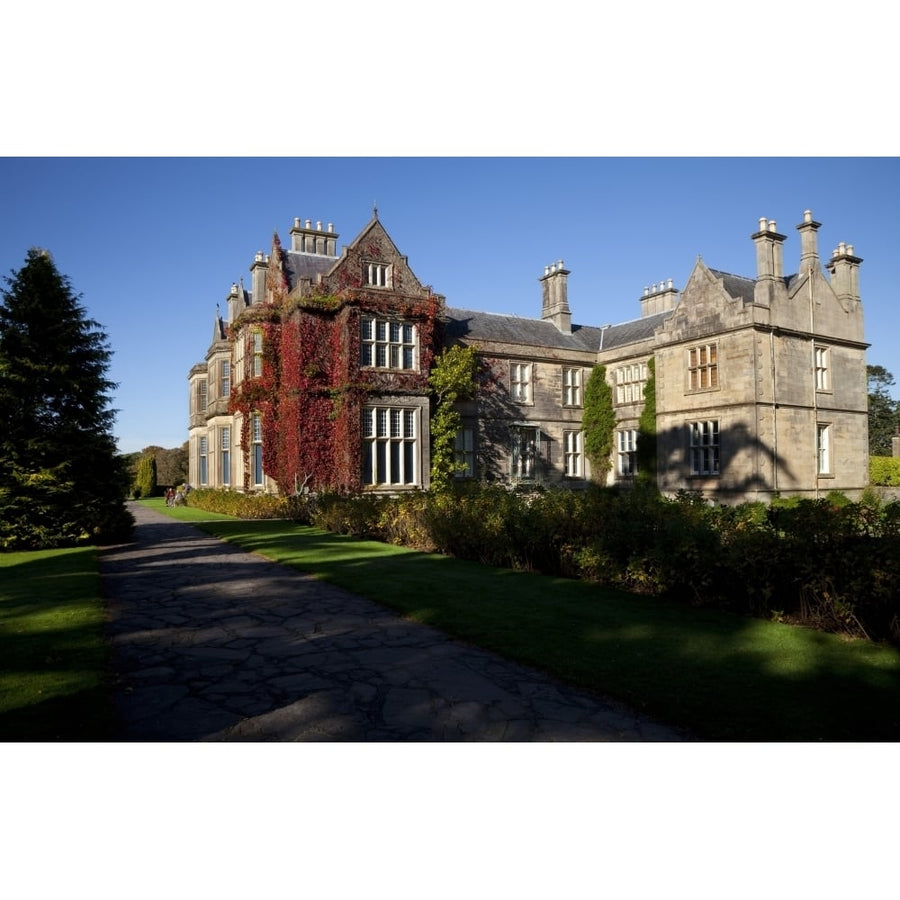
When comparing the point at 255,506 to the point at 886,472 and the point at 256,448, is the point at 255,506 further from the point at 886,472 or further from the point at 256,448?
the point at 886,472

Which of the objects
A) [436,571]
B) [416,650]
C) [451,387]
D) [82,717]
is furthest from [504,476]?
[82,717]

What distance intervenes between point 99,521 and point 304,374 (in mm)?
9520

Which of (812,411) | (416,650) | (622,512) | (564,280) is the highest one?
(564,280)

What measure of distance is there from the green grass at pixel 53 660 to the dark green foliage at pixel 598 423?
22.5 m

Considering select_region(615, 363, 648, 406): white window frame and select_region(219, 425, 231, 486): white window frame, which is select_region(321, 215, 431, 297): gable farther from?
select_region(219, 425, 231, 486): white window frame

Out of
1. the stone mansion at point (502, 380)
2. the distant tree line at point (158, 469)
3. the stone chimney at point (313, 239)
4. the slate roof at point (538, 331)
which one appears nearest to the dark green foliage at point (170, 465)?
the distant tree line at point (158, 469)

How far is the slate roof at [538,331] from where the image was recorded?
1128 inches

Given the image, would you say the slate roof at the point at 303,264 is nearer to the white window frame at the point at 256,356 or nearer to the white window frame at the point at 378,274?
the white window frame at the point at 378,274

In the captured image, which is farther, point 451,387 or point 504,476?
point 504,476

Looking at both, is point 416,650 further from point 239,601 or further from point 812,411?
point 812,411

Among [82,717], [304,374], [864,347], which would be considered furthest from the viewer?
[864,347]

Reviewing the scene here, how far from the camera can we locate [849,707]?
14.8ft

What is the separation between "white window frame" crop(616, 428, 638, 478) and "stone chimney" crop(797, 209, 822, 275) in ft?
28.7

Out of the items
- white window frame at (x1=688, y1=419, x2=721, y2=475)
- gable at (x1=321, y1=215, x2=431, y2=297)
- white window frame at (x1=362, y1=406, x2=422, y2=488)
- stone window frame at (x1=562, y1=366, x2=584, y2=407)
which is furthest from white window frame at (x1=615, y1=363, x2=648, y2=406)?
white window frame at (x1=362, y1=406, x2=422, y2=488)
